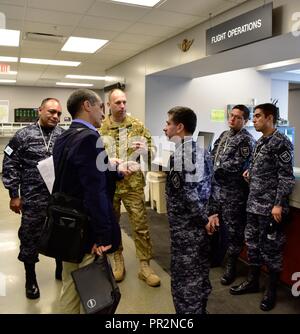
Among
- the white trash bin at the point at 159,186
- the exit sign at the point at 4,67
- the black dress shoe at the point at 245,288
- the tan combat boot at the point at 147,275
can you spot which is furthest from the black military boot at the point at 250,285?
the exit sign at the point at 4,67

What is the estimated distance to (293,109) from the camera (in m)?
9.14

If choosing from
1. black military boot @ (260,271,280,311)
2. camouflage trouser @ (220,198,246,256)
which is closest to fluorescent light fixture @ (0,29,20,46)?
camouflage trouser @ (220,198,246,256)

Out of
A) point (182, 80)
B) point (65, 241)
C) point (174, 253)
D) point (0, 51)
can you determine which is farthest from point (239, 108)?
point (0, 51)

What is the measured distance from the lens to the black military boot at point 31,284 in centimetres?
264

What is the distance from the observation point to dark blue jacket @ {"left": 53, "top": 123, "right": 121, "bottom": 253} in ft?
5.25

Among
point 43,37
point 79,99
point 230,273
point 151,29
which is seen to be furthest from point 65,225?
point 43,37

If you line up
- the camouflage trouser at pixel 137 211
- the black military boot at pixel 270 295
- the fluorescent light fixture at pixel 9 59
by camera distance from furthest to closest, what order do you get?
the fluorescent light fixture at pixel 9 59 → the camouflage trouser at pixel 137 211 → the black military boot at pixel 270 295

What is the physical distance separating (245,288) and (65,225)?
1.75 m

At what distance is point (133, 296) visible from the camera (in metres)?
2.69

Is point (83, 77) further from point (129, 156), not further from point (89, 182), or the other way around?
point (89, 182)

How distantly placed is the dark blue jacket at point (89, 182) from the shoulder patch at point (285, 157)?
1.38 meters

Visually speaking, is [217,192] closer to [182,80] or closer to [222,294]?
[222,294]

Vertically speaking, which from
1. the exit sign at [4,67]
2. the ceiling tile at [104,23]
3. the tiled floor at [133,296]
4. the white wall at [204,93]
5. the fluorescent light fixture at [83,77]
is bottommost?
the tiled floor at [133,296]

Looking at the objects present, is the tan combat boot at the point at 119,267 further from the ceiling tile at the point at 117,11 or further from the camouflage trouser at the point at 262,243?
the ceiling tile at the point at 117,11
